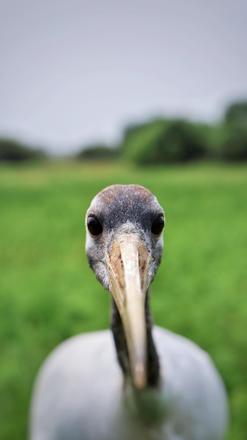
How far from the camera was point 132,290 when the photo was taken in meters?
0.63

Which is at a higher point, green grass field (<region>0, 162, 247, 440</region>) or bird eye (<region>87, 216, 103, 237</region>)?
bird eye (<region>87, 216, 103, 237</region>)

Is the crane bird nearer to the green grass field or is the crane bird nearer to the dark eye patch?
the dark eye patch

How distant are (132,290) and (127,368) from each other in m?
0.32

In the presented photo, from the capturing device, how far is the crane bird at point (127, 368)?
67 cm

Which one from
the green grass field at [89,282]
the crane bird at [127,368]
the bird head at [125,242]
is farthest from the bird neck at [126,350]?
the green grass field at [89,282]

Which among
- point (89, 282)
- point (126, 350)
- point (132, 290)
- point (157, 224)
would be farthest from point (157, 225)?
point (89, 282)

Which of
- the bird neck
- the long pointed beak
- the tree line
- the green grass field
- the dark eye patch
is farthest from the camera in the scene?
the tree line

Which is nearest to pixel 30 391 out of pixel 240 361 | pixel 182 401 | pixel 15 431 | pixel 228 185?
pixel 15 431

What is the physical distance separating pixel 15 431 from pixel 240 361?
31.5 inches

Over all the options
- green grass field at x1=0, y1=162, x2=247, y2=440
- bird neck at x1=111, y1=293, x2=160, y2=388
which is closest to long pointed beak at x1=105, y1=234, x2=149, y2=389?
bird neck at x1=111, y1=293, x2=160, y2=388

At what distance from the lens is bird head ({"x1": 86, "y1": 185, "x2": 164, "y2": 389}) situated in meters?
0.65

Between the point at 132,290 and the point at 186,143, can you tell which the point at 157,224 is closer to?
the point at 132,290

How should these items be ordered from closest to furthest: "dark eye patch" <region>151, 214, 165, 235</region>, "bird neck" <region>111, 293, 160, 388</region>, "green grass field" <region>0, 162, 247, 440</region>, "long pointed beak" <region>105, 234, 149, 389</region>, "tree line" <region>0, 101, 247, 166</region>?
"long pointed beak" <region>105, 234, 149, 389</region> → "dark eye patch" <region>151, 214, 165, 235</region> → "bird neck" <region>111, 293, 160, 388</region> → "green grass field" <region>0, 162, 247, 440</region> → "tree line" <region>0, 101, 247, 166</region>

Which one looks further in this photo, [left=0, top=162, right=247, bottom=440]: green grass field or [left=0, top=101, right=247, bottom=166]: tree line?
[left=0, top=101, right=247, bottom=166]: tree line
